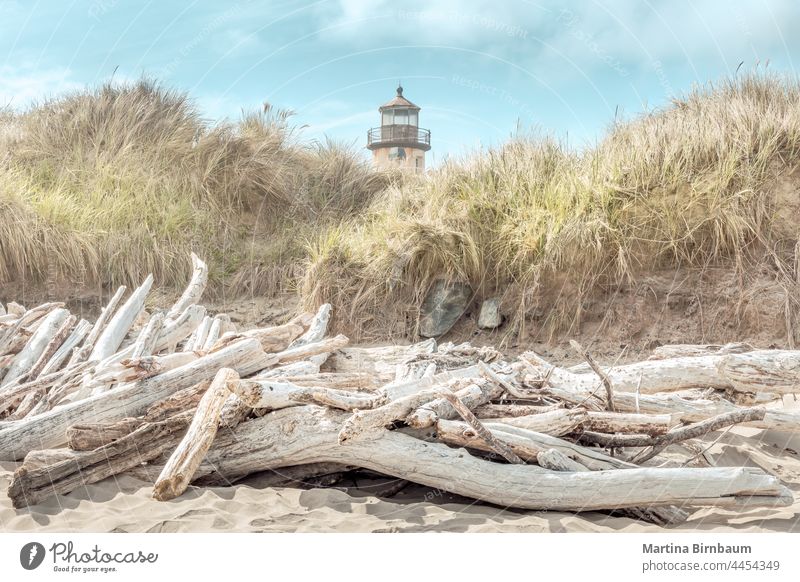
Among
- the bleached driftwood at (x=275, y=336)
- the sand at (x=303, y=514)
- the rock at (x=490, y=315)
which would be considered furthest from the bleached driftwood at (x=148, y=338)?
the rock at (x=490, y=315)

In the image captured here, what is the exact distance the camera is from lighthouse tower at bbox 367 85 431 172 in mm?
10398

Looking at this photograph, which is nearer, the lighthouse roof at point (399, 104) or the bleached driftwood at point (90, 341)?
the bleached driftwood at point (90, 341)

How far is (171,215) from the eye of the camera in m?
8.95

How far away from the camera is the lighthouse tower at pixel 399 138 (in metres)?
10.4

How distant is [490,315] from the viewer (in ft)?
23.4

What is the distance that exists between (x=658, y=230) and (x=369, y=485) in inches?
173

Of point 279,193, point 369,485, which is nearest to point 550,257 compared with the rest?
point 369,485

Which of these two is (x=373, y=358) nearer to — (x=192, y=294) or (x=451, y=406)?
(x=451, y=406)

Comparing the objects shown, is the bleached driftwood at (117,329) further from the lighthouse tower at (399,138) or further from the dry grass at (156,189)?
the lighthouse tower at (399,138)

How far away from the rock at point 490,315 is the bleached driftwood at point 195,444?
13.0 feet

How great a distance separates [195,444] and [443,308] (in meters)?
4.20

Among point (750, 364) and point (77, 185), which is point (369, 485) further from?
point (77, 185)

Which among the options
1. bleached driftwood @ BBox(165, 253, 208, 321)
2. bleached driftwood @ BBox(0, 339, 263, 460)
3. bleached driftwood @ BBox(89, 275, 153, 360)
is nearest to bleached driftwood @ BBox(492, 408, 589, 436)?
bleached driftwood @ BBox(0, 339, 263, 460)

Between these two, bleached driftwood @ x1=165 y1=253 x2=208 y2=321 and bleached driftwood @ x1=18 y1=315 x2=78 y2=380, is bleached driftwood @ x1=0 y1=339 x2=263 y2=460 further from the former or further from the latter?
bleached driftwood @ x1=165 y1=253 x2=208 y2=321
